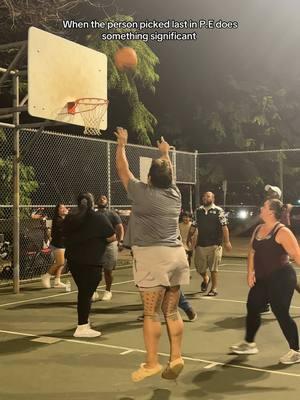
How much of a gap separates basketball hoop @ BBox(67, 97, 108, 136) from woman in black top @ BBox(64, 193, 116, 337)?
9.70ft

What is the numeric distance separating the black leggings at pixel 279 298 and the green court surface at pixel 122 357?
35 centimetres

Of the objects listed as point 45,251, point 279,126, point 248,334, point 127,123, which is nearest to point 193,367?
point 248,334

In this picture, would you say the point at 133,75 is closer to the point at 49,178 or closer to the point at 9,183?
the point at 49,178

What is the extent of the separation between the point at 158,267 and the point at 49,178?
507 inches

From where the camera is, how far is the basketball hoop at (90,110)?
32.5 ft

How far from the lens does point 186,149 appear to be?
23.0 meters

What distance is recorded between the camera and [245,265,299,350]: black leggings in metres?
5.88

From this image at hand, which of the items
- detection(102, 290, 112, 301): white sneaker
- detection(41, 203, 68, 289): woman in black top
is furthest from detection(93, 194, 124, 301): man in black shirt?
detection(41, 203, 68, 289): woman in black top

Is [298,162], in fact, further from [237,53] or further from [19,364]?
[19,364]

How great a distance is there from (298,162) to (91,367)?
1954 centimetres

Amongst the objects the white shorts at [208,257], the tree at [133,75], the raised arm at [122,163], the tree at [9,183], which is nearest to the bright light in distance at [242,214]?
the tree at [133,75]

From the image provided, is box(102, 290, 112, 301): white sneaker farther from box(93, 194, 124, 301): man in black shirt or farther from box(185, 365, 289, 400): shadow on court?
box(185, 365, 289, 400): shadow on court

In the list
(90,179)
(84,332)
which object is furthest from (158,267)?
(90,179)

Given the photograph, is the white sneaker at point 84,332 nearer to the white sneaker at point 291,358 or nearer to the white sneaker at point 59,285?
the white sneaker at point 291,358
